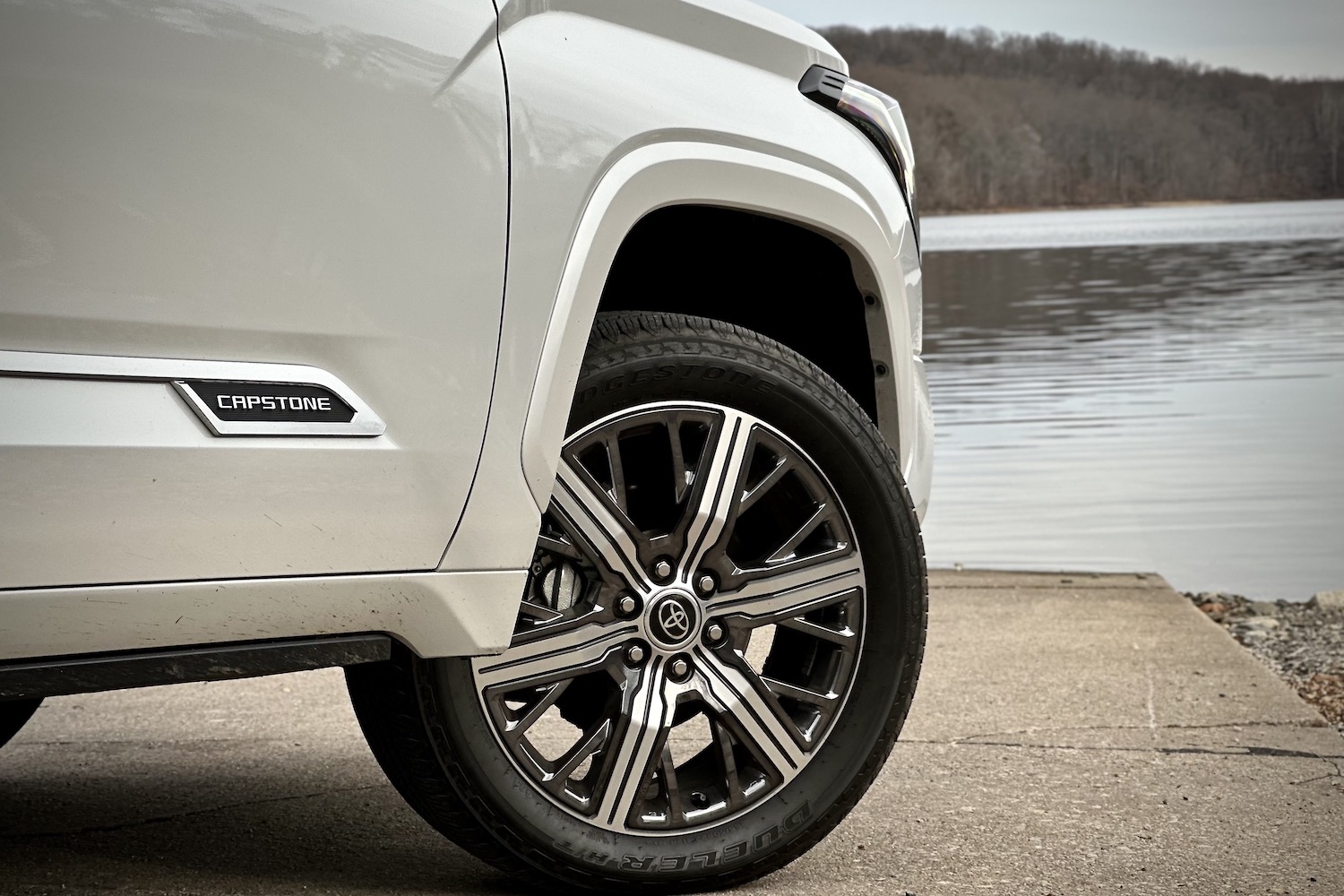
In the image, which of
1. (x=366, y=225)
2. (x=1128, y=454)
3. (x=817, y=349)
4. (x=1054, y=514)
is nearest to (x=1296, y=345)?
(x=1128, y=454)

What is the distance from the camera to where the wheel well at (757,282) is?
293 cm

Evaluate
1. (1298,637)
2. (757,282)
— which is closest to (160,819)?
(757,282)

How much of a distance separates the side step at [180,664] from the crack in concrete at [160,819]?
1079 millimetres

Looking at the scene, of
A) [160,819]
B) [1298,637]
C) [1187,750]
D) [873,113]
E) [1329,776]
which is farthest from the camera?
[1298,637]

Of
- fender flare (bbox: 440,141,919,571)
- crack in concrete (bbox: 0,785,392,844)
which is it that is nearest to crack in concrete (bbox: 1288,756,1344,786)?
fender flare (bbox: 440,141,919,571)

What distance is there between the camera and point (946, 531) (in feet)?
29.0

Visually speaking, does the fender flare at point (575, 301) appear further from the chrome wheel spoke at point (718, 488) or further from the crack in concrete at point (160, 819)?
the crack in concrete at point (160, 819)

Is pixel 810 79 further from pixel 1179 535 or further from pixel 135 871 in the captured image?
pixel 1179 535

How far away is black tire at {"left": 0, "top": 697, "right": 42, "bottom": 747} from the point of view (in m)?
3.13

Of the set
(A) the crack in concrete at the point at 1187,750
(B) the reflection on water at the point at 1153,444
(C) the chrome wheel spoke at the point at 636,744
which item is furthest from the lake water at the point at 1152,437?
(C) the chrome wheel spoke at the point at 636,744

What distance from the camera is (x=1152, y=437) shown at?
11875 millimetres

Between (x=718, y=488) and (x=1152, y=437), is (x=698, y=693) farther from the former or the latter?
(x=1152, y=437)

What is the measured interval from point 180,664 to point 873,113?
1.68 m

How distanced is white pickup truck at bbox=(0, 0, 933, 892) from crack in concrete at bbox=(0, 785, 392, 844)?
966mm
